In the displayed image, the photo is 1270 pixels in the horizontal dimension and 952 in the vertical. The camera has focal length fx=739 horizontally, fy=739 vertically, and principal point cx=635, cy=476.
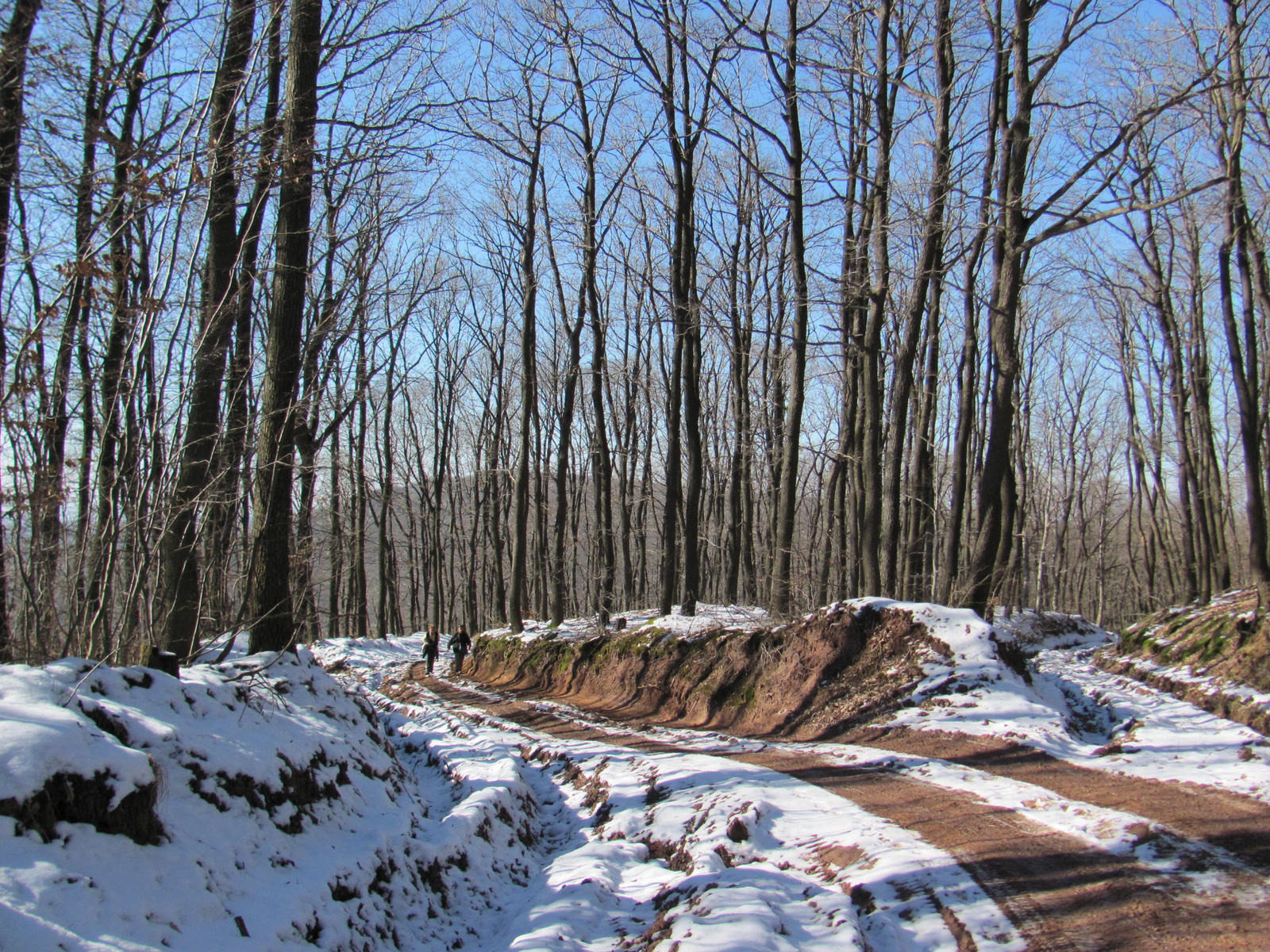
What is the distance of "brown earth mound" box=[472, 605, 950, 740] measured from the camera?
10.0 m

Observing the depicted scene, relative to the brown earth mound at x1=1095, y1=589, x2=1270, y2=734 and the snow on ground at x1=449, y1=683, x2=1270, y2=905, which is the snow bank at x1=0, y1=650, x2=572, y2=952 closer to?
the snow on ground at x1=449, y1=683, x2=1270, y2=905

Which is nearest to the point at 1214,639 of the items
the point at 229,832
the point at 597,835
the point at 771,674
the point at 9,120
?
the point at 771,674

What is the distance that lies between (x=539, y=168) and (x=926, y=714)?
19830 millimetres

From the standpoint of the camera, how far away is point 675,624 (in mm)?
15953

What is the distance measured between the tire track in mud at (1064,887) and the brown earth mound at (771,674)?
3858 mm

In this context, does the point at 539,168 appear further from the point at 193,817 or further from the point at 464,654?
the point at 193,817

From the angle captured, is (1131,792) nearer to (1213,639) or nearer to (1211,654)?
(1211,654)

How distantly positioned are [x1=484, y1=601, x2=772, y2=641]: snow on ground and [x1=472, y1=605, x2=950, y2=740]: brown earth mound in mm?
354

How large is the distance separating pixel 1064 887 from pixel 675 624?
475 inches

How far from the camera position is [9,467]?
514 cm

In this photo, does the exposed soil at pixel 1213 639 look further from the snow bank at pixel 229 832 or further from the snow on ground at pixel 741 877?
the snow bank at pixel 229 832

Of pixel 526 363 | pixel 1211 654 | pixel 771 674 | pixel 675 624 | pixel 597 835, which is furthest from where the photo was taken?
pixel 526 363

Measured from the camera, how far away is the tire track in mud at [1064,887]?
345 cm

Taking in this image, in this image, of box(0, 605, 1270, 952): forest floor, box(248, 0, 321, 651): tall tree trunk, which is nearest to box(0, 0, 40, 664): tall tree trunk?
box(0, 605, 1270, 952): forest floor
